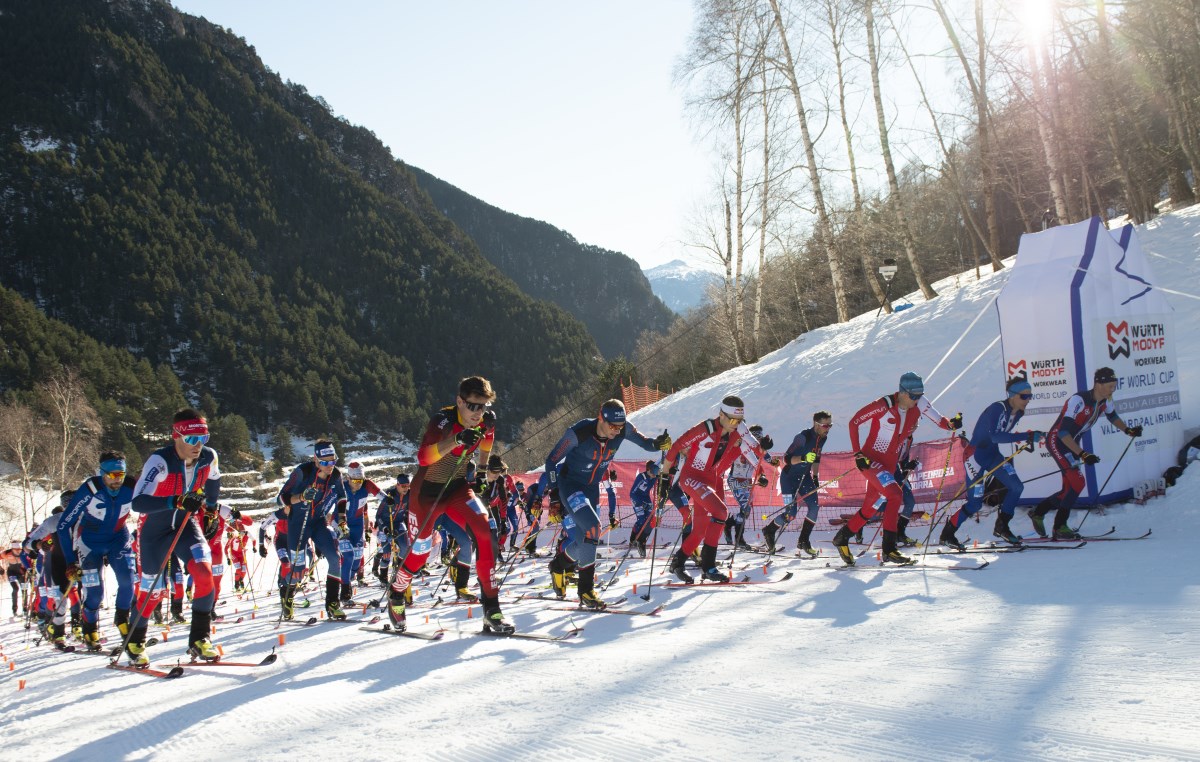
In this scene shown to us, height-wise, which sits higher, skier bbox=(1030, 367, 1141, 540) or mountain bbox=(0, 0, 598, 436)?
mountain bbox=(0, 0, 598, 436)

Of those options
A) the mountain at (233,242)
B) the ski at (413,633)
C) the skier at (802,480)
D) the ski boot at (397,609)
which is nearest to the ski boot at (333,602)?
the ski at (413,633)

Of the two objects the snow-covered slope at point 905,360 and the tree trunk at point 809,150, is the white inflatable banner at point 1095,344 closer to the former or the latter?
the snow-covered slope at point 905,360

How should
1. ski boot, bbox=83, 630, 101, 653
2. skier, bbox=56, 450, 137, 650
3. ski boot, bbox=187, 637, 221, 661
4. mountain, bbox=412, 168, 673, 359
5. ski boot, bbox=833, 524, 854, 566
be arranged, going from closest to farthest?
ski boot, bbox=187, 637, 221, 661 < skier, bbox=56, 450, 137, 650 < ski boot, bbox=83, 630, 101, 653 < ski boot, bbox=833, 524, 854, 566 < mountain, bbox=412, 168, 673, 359

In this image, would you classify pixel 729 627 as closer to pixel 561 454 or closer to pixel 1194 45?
pixel 561 454

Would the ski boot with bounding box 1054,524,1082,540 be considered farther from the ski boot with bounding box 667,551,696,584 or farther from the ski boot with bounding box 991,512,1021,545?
the ski boot with bounding box 667,551,696,584

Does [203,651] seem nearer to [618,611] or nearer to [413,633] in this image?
[413,633]

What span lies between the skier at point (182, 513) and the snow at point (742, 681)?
19.6 inches

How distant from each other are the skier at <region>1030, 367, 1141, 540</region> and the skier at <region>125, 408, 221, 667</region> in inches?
367

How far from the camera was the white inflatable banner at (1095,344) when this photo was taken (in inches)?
417

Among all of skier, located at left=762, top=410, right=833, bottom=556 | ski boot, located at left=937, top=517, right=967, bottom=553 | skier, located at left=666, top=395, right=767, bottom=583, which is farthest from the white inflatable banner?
skier, located at left=666, top=395, right=767, bottom=583

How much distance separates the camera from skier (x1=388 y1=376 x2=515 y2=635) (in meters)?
6.53

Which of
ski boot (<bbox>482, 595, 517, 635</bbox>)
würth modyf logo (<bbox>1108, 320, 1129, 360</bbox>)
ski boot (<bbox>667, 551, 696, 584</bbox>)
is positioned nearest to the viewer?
ski boot (<bbox>482, 595, 517, 635</bbox>)

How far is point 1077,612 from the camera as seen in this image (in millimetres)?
5609

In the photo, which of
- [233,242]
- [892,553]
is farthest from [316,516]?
[233,242]
